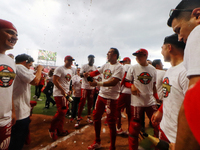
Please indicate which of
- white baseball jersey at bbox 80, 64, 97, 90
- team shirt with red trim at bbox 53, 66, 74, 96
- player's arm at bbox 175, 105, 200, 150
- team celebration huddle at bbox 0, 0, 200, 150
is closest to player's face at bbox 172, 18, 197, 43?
team celebration huddle at bbox 0, 0, 200, 150

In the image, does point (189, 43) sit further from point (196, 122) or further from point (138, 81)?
point (138, 81)

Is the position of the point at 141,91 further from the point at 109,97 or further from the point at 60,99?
the point at 60,99

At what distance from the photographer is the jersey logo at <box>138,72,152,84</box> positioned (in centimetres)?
289

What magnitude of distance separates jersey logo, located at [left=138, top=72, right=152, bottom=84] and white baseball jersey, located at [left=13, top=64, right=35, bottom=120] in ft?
8.91

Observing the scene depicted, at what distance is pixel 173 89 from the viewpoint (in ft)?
4.91

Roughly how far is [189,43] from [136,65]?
253cm

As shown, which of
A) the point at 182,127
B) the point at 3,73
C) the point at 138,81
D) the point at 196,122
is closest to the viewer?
the point at 196,122

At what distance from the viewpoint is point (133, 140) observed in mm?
2494

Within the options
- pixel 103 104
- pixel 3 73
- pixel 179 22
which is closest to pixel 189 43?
pixel 179 22

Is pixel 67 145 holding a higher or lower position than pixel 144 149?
lower

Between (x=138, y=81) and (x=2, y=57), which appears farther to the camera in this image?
(x=138, y=81)

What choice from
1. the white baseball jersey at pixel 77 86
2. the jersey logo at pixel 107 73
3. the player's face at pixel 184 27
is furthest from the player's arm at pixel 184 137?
the white baseball jersey at pixel 77 86

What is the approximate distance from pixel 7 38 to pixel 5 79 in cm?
67

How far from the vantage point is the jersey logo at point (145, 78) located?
289 centimetres
